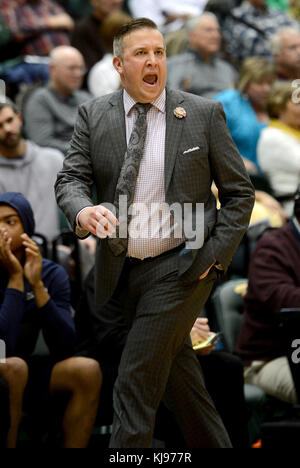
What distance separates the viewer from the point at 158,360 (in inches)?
119

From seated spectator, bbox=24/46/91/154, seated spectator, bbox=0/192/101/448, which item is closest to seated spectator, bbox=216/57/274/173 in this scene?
seated spectator, bbox=24/46/91/154

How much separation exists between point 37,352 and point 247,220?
4.61 feet

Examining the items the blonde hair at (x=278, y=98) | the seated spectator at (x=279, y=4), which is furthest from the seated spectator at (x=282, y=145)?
the seated spectator at (x=279, y=4)

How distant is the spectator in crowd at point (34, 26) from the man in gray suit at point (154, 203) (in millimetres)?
4222

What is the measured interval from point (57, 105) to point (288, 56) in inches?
77.7

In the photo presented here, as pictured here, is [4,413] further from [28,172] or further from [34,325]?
[28,172]

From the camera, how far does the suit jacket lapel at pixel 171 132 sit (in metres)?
3.07

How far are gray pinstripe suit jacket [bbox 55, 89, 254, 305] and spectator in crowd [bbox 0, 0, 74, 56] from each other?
14.0ft

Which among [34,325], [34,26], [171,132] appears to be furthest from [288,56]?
[171,132]

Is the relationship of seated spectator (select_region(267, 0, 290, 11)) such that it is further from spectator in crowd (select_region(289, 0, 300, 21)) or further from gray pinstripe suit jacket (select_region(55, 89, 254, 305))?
gray pinstripe suit jacket (select_region(55, 89, 254, 305))

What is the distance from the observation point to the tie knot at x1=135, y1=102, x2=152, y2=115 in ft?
10.3

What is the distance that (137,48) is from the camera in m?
3.08
